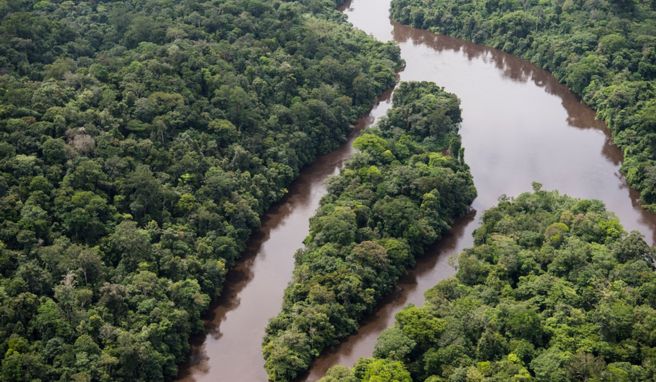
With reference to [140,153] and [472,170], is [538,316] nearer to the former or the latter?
[472,170]

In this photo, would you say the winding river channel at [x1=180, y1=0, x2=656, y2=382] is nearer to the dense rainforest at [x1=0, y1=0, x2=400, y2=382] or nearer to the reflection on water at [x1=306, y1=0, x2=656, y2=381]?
the reflection on water at [x1=306, y1=0, x2=656, y2=381]

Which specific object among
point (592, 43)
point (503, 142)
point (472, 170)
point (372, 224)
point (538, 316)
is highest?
point (592, 43)

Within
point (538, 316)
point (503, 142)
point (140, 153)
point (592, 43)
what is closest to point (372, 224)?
point (538, 316)

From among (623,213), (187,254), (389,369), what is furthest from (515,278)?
(187,254)

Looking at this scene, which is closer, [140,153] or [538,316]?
[538,316]

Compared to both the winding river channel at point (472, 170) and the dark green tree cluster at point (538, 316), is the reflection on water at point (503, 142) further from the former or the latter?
the dark green tree cluster at point (538, 316)

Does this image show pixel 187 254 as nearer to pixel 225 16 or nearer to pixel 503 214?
pixel 503 214

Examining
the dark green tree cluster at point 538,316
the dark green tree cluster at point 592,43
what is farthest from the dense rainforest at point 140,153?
the dark green tree cluster at point 592,43
